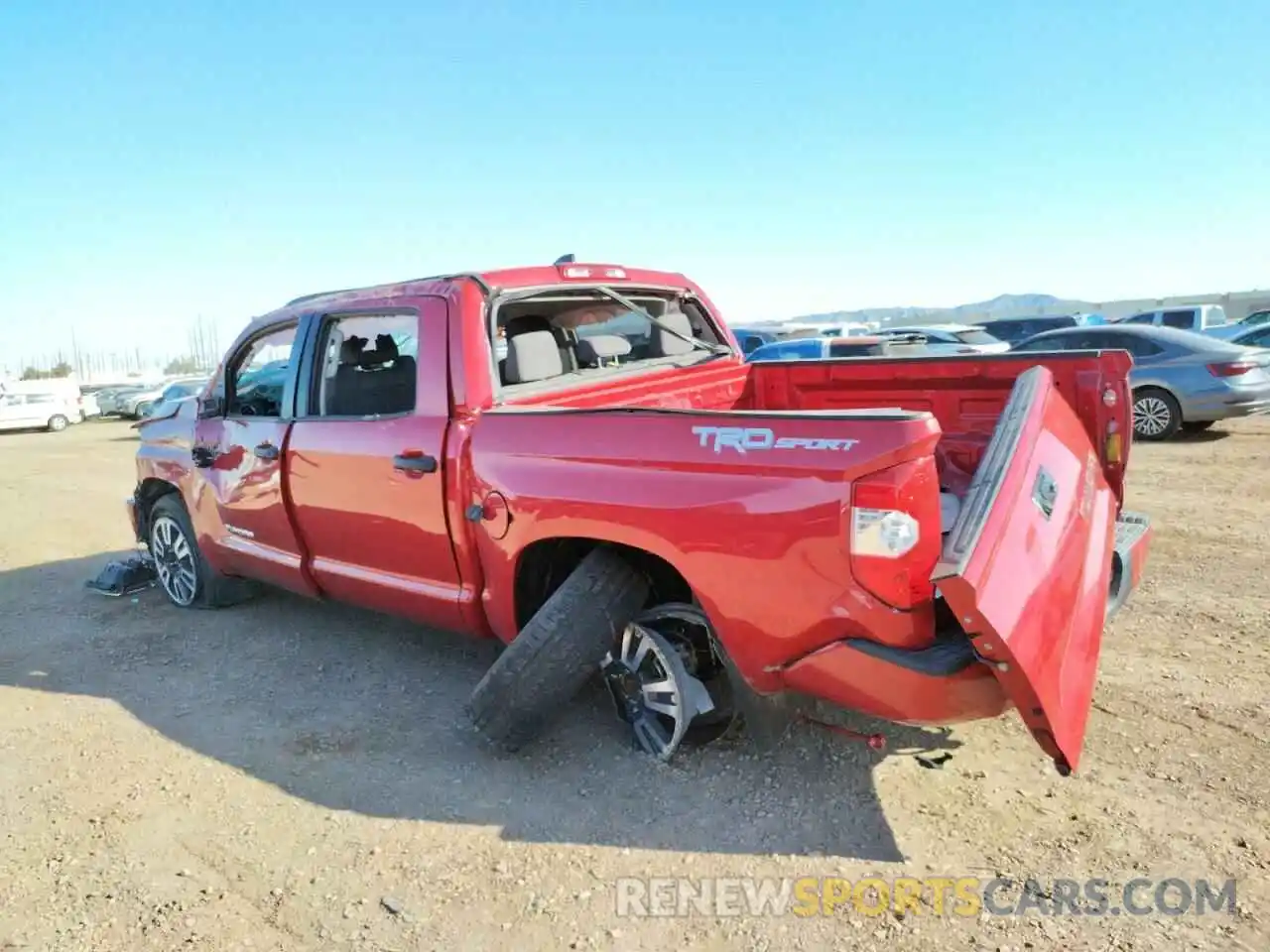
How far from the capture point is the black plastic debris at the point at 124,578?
20.3ft

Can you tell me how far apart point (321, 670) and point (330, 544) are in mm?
738

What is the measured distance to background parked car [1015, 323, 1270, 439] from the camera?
10484mm

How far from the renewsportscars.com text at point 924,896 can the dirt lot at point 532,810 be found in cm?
4

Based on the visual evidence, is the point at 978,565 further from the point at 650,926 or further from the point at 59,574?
the point at 59,574

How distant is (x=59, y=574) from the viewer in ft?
23.1

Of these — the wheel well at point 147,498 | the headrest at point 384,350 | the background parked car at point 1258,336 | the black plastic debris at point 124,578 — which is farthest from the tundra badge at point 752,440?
the background parked car at point 1258,336

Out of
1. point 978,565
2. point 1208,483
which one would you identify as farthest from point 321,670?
point 1208,483

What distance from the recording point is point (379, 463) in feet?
12.6

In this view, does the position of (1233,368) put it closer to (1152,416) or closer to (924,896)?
(1152,416)

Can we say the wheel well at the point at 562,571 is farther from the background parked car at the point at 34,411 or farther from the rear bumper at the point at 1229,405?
the background parked car at the point at 34,411

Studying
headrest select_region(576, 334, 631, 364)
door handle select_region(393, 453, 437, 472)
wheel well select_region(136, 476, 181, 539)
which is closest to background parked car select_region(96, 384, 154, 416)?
wheel well select_region(136, 476, 181, 539)

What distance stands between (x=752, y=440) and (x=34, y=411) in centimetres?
2899

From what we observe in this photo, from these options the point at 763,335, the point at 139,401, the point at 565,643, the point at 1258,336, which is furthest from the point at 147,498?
the point at 139,401

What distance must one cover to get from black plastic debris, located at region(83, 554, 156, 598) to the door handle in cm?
368
